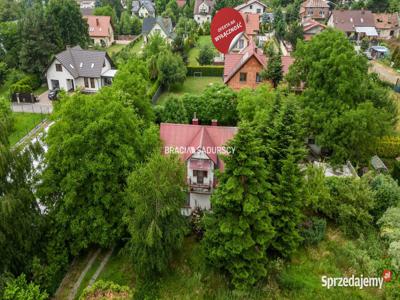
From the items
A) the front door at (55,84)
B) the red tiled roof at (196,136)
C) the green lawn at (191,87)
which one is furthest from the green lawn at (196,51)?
the red tiled roof at (196,136)

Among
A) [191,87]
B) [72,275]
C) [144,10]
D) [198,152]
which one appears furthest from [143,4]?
[72,275]

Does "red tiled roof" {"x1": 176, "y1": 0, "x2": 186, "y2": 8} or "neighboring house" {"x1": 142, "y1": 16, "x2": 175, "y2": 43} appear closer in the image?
"neighboring house" {"x1": 142, "y1": 16, "x2": 175, "y2": 43}

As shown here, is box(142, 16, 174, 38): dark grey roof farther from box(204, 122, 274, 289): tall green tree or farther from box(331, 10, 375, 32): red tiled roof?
box(204, 122, 274, 289): tall green tree

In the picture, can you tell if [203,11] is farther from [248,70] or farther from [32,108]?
[32,108]

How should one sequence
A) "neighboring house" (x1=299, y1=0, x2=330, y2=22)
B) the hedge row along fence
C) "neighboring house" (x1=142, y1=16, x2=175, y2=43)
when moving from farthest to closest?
"neighboring house" (x1=299, y1=0, x2=330, y2=22)
"neighboring house" (x1=142, y1=16, x2=175, y2=43)
the hedge row along fence

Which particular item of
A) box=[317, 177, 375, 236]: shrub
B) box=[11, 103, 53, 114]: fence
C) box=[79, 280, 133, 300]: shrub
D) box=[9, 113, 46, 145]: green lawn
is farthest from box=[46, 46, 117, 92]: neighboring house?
box=[317, 177, 375, 236]: shrub

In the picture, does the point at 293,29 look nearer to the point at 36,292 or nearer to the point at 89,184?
the point at 89,184

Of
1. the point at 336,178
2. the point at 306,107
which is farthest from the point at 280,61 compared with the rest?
the point at 336,178
